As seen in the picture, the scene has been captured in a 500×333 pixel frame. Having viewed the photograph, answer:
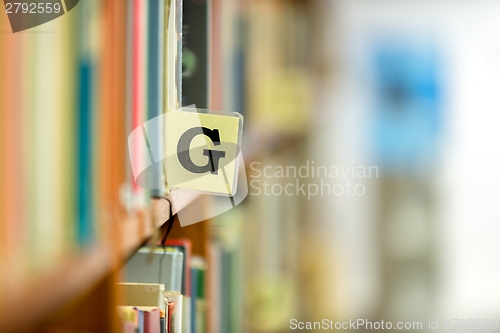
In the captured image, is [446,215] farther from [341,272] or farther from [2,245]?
[2,245]

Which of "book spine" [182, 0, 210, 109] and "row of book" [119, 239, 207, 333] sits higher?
"book spine" [182, 0, 210, 109]

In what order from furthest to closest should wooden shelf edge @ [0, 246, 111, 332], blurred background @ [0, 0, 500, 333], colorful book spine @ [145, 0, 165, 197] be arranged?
blurred background @ [0, 0, 500, 333] < colorful book spine @ [145, 0, 165, 197] < wooden shelf edge @ [0, 246, 111, 332]

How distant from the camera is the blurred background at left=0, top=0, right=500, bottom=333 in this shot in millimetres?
864

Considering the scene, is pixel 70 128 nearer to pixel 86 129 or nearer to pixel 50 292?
pixel 86 129

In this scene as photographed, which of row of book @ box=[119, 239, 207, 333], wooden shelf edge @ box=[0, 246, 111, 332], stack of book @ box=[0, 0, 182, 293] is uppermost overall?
stack of book @ box=[0, 0, 182, 293]

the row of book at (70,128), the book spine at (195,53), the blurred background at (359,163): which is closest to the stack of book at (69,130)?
the row of book at (70,128)

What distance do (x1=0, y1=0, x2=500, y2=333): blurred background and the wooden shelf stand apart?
290mm

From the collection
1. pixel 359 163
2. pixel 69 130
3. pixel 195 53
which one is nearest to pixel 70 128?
pixel 69 130

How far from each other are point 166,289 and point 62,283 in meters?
0.32

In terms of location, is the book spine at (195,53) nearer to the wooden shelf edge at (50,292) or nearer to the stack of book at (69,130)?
the stack of book at (69,130)

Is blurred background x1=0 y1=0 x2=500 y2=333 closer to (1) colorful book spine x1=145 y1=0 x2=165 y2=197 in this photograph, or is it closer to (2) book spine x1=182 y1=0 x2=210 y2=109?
(2) book spine x1=182 y1=0 x2=210 y2=109

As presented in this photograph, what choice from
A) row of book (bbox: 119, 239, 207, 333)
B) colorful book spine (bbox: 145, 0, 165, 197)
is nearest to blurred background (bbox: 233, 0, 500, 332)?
row of book (bbox: 119, 239, 207, 333)

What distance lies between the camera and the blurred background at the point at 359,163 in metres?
0.86

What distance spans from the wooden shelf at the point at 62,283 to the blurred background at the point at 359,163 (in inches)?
11.4
